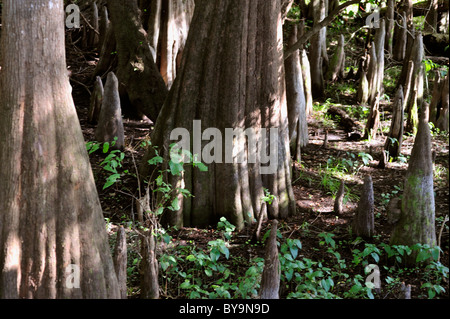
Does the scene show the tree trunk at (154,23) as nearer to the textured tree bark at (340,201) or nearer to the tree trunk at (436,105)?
the textured tree bark at (340,201)

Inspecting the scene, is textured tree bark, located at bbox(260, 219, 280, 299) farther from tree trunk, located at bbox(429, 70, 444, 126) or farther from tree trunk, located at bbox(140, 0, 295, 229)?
tree trunk, located at bbox(429, 70, 444, 126)

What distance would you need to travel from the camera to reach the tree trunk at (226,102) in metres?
6.55

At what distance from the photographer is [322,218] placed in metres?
7.11

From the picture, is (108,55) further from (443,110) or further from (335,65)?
(443,110)

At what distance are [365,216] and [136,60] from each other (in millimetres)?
5124

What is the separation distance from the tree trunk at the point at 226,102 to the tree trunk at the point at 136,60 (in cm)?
281

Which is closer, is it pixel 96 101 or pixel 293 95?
pixel 293 95

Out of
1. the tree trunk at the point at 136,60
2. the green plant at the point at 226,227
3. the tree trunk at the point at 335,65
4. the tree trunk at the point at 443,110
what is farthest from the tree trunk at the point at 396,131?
the tree trunk at the point at 335,65

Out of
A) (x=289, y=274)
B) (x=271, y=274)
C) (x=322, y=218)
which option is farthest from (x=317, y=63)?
(x=271, y=274)

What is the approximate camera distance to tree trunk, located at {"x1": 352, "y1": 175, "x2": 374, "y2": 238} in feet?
20.3

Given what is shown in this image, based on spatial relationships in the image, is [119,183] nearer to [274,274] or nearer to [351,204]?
[351,204]

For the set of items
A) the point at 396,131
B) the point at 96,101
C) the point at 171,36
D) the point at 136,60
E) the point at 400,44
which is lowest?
the point at 396,131

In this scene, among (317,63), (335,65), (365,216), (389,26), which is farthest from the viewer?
(389,26)

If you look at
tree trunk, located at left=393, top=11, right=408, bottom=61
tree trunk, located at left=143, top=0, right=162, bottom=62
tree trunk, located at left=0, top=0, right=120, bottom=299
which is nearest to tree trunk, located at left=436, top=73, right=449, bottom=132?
tree trunk, located at left=393, top=11, right=408, bottom=61
